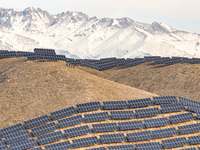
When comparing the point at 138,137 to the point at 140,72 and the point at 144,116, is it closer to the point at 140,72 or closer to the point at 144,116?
the point at 144,116

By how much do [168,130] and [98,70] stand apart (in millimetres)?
62236

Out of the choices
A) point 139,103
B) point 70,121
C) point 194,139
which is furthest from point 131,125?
point 194,139

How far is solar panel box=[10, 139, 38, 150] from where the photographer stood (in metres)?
63.6

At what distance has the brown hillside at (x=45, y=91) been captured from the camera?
7638cm

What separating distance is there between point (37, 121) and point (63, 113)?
199 inches

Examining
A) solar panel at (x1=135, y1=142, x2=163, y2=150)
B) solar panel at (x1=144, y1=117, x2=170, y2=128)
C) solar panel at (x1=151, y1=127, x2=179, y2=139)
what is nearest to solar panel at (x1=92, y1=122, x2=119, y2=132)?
solar panel at (x1=135, y1=142, x2=163, y2=150)

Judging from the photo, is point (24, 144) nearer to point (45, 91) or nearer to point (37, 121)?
point (37, 121)

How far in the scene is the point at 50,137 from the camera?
66.1 meters

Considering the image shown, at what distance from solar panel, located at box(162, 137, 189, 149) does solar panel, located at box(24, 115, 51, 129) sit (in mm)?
21149

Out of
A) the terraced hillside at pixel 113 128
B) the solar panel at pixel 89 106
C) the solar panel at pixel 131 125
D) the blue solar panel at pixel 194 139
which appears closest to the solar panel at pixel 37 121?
the terraced hillside at pixel 113 128

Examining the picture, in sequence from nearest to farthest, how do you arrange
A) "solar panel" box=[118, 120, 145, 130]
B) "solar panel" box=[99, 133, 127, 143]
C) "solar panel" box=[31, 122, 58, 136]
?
"solar panel" box=[99, 133, 127, 143] < "solar panel" box=[31, 122, 58, 136] < "solar panel" box=[118, 120, 145, 130]

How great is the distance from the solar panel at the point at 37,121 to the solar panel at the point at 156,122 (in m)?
18.2

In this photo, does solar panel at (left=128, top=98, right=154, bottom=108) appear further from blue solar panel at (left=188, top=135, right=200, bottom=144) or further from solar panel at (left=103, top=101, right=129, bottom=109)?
blue solar panel at (left=188, top=135, right=200, bottom=144)

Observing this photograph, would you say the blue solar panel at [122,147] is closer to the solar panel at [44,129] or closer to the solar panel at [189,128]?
the solar panel at [44,129]
